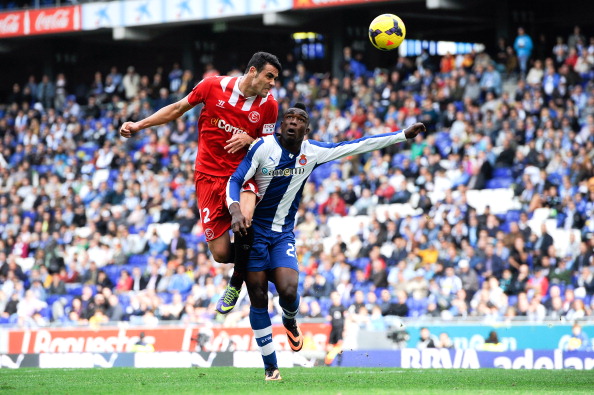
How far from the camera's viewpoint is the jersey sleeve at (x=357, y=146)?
387 inches

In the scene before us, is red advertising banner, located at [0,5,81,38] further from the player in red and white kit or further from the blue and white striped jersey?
the blue and white striped jersey

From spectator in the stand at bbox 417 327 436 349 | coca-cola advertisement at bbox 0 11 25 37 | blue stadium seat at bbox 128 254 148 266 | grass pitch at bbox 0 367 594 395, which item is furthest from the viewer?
coca-cola advertisement at bbox 0 11 25 37

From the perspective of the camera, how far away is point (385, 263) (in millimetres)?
18734

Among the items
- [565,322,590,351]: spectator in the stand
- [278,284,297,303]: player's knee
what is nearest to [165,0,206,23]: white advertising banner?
[565,322,590,351]: spectator in the stand

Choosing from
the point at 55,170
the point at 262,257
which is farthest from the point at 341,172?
the point at 262,257

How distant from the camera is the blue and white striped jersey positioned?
9797mm

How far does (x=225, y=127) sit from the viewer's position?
10.1m

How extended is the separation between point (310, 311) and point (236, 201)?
844 centimetres

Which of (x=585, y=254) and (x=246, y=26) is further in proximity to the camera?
(x=246, y=26)

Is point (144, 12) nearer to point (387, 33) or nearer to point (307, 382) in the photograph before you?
point (387, 33)

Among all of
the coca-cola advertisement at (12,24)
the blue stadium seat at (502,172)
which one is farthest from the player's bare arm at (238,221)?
the coca-cola advertisement at (12,24)

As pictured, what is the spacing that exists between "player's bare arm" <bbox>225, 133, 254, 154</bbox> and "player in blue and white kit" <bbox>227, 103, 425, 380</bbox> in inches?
6.8

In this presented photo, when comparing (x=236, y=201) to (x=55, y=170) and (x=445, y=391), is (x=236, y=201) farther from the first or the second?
(x=55, y=170)

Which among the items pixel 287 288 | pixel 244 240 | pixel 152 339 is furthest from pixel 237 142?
pixel 152 339
